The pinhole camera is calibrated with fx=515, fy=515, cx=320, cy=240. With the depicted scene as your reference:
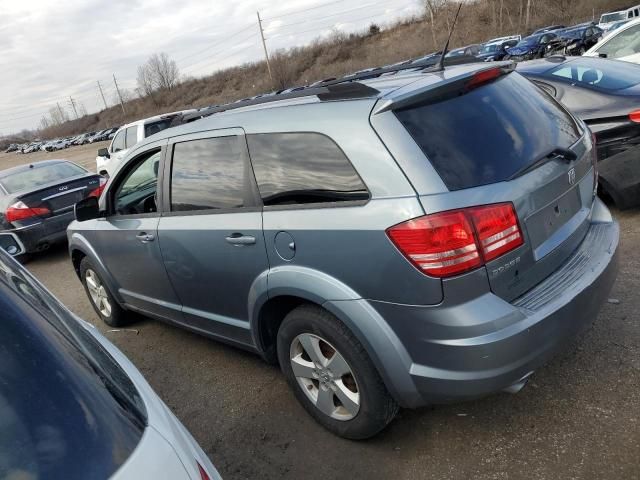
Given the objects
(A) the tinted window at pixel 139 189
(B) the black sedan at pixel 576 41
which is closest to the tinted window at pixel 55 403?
(A) the tinted window at pixel 139 189

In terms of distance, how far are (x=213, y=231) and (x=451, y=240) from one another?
1524 millimetres

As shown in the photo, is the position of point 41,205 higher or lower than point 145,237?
lower

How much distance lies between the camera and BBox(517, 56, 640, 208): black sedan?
485cm

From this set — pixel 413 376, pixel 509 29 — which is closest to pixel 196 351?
A: pixel 413 376

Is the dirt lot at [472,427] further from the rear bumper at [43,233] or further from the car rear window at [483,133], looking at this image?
the rear bumper at [43,233]

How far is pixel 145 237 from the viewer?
3.72 meters

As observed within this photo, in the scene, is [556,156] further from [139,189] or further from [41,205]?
[41,205]

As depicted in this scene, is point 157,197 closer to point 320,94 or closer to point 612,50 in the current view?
point 320,94

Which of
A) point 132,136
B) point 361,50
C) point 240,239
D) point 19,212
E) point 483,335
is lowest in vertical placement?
point 483,335

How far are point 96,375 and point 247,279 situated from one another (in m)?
1.57

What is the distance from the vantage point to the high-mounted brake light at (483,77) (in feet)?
8.66

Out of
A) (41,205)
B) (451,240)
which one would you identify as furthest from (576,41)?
(451,240)

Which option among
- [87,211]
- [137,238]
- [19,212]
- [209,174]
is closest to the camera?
[209,174]

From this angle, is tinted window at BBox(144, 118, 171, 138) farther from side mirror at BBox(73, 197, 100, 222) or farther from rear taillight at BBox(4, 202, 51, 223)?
side mirror at BBox(73, 197, 100, 222)
